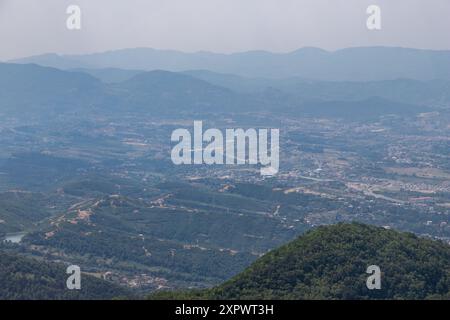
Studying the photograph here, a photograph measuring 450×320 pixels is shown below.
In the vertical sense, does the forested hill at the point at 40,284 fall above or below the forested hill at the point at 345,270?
below

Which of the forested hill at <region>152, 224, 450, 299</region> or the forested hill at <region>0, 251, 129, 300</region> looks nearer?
the forested hill at <region>152, 224, 450, 299</region>

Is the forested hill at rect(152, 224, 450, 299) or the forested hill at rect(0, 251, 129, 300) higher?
the forested hill at rect(152, 224, 450, 299)

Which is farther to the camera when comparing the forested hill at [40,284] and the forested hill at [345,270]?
the forested hill at [40,284]

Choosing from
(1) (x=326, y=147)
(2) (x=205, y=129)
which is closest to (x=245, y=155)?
(1) (x=326, y=147)
